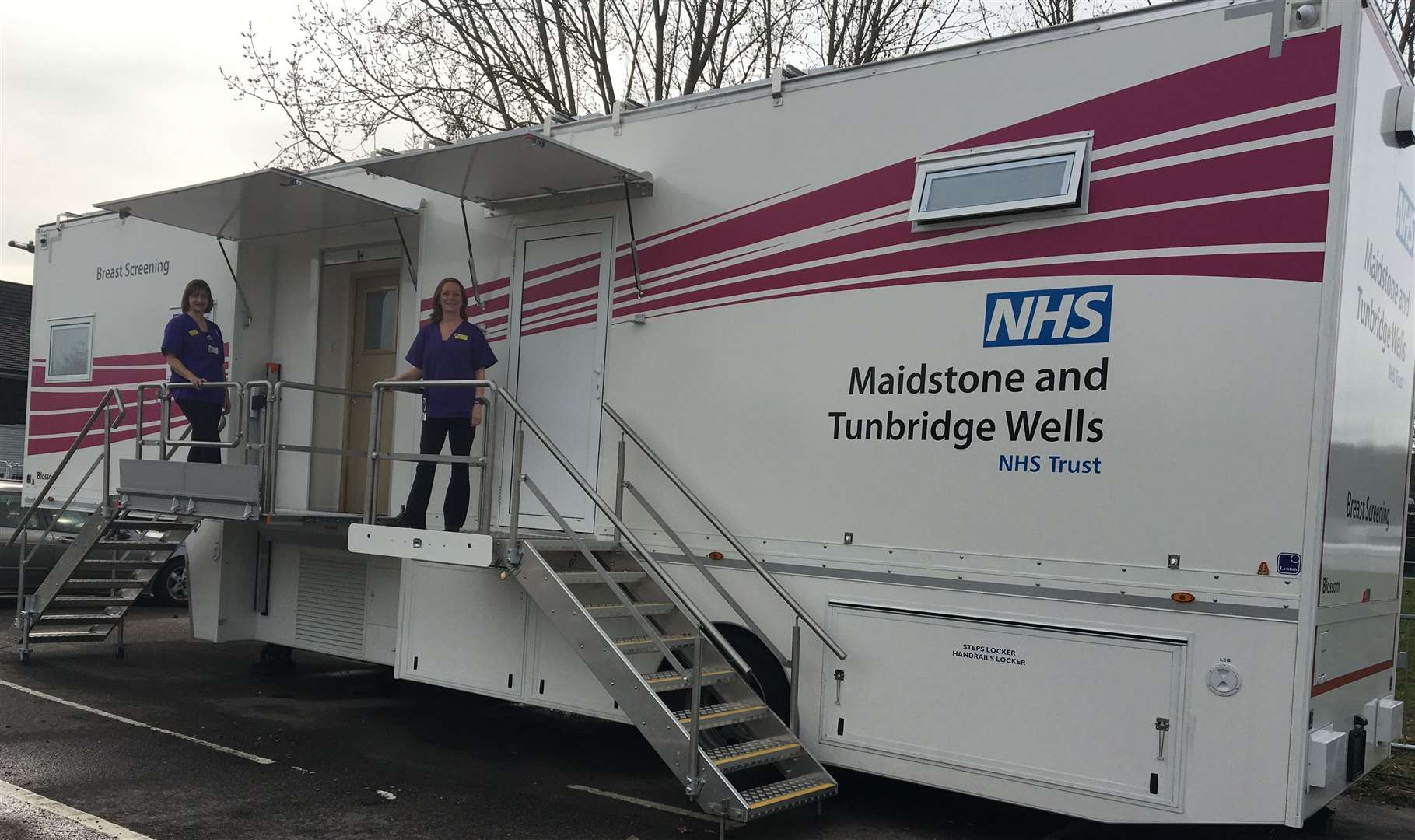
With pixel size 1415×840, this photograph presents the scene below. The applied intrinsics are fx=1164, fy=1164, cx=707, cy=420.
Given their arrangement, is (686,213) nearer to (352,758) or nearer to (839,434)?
(839,434)

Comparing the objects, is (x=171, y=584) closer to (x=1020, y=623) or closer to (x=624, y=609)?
(x=624, y=609)

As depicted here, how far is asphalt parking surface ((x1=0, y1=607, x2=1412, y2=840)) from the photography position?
17.6 ft

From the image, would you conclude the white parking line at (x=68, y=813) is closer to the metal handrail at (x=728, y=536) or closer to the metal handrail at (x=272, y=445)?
the metal handrail at (x=272, y=445)

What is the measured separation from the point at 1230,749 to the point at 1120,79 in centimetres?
279

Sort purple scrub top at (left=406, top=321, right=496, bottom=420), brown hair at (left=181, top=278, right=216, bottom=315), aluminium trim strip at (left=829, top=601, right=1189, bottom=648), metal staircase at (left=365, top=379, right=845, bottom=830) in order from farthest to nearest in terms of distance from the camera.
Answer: brown hair at (left=181, top=278, right=216, bottom=315) → purple scrub top at (left=406, top=321, right=496, bottom=420) → metal staircase at (left=365, top=379, right=845, bottom=830) → aluminium trim strip at (left=829, top=601, right=1189, bottom=648)

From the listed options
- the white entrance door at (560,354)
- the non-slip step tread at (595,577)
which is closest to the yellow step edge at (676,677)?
the non-slip step tread at (595,577)

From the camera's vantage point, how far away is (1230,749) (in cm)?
450

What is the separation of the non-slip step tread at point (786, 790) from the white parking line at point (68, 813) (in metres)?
2.59

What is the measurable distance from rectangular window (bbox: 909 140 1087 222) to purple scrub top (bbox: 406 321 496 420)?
272 cm

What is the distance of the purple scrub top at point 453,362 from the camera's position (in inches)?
263

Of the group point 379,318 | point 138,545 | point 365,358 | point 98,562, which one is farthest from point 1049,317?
point 98,562

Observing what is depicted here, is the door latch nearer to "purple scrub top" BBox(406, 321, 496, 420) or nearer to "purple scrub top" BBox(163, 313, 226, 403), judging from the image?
"purple scrub top" BBox(406, 321, 496, 420)

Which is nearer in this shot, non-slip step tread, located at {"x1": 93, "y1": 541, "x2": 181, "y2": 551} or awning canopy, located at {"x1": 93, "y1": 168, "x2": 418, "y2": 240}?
awning canopy, located at {"x1": 93, "y1": 168, "x2": 418, "y2": 240}

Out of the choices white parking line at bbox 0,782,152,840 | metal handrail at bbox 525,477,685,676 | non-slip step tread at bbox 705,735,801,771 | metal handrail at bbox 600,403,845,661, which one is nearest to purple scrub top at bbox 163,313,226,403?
white parking line at bbox 0,782,152,840
